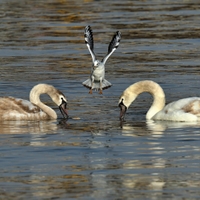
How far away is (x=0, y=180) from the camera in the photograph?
10.6 meters

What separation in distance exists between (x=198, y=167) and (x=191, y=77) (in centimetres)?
916

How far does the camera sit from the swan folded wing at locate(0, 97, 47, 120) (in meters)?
15.8

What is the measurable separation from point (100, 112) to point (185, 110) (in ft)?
5.72

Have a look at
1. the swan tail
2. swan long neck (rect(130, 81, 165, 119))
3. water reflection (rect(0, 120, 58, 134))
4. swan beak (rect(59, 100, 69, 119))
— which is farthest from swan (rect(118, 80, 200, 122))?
the swan tail

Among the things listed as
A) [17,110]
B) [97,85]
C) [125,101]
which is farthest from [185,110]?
[97,85]

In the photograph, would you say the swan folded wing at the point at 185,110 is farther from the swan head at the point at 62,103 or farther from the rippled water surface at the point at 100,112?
the swan head at the point at 62,103

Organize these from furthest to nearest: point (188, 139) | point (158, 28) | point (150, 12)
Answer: point (150, 12), point (158, 28), point (188, 139)

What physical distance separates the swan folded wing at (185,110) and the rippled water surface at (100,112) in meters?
0.26

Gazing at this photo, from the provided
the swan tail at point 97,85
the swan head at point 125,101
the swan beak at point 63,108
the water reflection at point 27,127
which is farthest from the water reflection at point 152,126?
the swan tail at point 97,85

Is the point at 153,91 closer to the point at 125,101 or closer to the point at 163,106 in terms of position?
the point at 163,106

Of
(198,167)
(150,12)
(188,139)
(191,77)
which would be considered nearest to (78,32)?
(150,12)

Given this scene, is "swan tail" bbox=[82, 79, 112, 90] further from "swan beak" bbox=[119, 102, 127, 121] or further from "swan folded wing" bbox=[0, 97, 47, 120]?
"swan folded wing" bbox=[0, 97, 47, 120]

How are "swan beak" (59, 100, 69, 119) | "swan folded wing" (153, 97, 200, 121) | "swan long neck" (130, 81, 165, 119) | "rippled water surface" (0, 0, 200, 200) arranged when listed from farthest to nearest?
"swan beak" (59, 100, 69, 119)
"swan long neck" (130, 81, 165, 119)
"swan folded wing" (153, 97, 200, 121)
"rippled water surface" (0, 0, 200, 200)

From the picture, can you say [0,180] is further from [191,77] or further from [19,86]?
[191,77]
